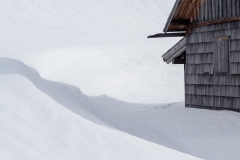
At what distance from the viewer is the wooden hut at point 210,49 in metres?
13.8

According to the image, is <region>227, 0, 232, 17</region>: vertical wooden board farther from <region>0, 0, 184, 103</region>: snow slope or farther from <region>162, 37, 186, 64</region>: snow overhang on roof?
<region>0, 0, 184, 103</region>: snow slope

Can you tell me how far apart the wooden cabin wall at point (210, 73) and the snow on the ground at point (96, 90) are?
0.54 m

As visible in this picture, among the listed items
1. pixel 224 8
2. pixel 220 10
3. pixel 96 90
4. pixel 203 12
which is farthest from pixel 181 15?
pixel 96 90

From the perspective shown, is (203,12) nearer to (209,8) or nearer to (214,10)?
(209,8)

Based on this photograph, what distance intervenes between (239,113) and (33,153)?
8.45m

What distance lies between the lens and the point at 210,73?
48.5 feet

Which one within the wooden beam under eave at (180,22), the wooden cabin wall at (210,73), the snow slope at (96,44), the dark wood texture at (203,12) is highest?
the dark wood texture at (203,12)

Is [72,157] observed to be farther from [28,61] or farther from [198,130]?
[28,61]

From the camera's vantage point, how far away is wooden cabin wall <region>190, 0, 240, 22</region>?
1383cm

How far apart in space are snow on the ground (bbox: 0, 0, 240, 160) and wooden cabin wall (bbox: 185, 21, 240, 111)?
54cm

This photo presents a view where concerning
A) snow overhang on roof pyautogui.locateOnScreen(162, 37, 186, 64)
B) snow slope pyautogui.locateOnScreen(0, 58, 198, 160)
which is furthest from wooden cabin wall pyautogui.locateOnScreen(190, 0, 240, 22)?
snow slope pyautogui.locateOnScreen(0, 58, 198, 160)

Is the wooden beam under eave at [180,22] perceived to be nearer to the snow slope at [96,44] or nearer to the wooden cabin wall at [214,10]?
the wooden cabin wall at [214,10]

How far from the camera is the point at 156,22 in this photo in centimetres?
4334

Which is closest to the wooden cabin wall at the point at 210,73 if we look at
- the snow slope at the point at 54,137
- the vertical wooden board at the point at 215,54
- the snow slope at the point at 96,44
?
the vertical wooden board at the point at 215,54
